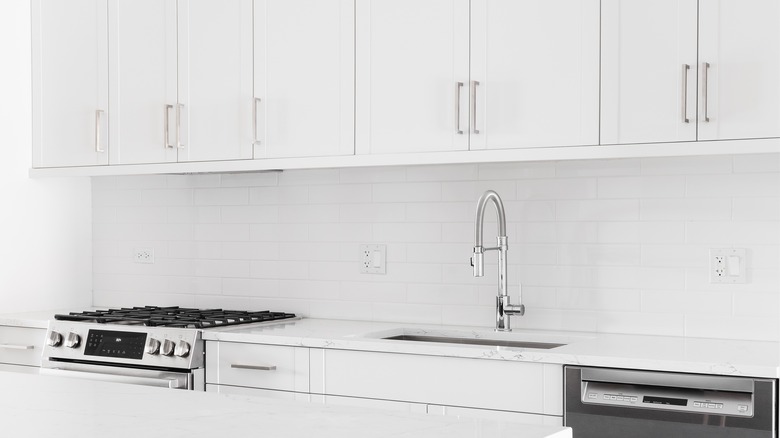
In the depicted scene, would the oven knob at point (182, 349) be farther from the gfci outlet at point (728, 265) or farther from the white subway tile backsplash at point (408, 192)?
the gfci outlet at point (728, 265)

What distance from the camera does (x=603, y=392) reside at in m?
2.86

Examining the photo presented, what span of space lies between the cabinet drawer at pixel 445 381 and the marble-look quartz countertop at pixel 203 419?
1133 mm

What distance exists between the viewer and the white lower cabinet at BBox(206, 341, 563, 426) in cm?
297

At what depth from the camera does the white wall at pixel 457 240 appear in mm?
3334

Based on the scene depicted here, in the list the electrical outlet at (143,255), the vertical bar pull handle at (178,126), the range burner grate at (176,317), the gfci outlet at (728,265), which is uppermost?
the vertical bar pull handle at (178,126)

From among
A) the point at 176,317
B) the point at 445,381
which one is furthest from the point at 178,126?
the point at 445,381

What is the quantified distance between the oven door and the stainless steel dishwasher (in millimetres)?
1435

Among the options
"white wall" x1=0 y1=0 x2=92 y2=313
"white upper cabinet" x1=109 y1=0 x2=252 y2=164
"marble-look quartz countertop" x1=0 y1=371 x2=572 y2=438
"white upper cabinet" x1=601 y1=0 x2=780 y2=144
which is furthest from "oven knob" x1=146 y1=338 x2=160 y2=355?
"white upper cabinet" x1=601 y1=0 x2=780 y2=144

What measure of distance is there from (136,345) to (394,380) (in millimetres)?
1088

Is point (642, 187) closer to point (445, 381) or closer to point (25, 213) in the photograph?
point (445, 381)

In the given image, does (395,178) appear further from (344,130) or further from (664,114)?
(664,114)

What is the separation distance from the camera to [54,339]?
3914 mm

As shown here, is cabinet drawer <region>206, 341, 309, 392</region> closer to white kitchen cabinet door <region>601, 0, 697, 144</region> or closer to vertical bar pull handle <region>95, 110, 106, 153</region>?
vertical bar pull handle <region>95, 110, 106, 153</region>

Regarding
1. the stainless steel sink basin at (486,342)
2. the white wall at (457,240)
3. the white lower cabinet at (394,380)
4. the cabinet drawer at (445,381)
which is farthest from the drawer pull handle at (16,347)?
the stainless steel sink basin at (486,342)
